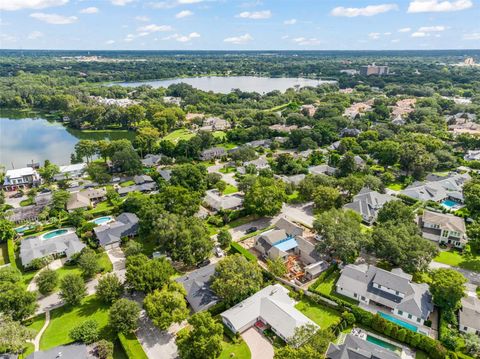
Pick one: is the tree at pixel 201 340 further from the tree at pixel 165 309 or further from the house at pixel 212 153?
the house at pixel 212 153

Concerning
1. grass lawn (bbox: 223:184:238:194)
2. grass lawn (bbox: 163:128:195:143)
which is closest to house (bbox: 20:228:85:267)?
grass lawn (bbox: 223:184:238:194)

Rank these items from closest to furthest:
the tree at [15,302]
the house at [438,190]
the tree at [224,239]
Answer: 1. the tree at [15,302]
2. the tree at [224,239]
3. the house at [438,190]

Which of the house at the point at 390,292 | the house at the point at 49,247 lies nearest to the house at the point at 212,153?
the house at the point at 49,247

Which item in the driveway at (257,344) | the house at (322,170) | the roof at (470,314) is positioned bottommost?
the driveway at (257,344)

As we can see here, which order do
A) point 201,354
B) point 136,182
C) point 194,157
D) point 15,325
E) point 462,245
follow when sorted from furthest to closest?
point 194,157, point 136,182, point 462,245, point 15,325, point 201,354

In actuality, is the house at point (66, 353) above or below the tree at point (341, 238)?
below

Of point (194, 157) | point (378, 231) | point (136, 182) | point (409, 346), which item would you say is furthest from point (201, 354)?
point (194, 157)

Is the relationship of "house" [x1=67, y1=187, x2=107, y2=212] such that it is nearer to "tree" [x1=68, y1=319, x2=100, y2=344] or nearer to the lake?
"tree" [x1=68, y1=319, x2=100, y2=344]

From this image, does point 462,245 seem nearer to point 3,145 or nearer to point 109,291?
point 109,291
